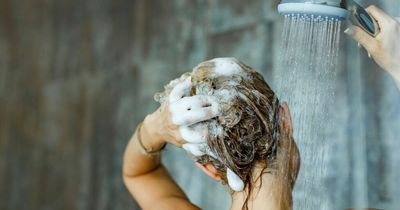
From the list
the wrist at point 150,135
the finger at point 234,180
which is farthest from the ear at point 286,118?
the wrist at point 150,135

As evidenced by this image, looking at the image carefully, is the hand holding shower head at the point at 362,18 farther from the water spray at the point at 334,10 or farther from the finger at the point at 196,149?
the finger at the point at 196,149

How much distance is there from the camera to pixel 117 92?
105 inches

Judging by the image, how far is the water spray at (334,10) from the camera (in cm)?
98

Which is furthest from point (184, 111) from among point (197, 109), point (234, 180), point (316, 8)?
point (316, 8)

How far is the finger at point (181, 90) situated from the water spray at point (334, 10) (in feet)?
0.59

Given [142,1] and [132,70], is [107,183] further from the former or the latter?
→ [142,1]

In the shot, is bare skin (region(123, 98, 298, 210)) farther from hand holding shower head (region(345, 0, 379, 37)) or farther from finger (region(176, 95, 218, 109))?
hand holding shower head (region(345, 0, 379, 37))

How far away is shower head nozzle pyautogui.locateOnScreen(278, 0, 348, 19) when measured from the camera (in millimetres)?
982

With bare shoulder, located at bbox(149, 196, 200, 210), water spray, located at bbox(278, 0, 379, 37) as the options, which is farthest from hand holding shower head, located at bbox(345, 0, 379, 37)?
bare shoulder, located at bbox(149, 196, 200, 210)

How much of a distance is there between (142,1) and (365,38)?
163cm

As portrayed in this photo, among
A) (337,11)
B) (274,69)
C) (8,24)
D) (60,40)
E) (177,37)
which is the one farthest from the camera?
(8,24)

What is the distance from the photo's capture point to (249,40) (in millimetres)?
2094

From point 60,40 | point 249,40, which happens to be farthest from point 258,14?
point 60,40

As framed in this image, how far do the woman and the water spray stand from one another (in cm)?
13
